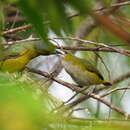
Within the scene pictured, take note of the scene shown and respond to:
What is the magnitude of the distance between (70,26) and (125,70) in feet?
9.89

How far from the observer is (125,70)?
140 inches

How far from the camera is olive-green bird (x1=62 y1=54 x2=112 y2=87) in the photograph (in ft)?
11.9

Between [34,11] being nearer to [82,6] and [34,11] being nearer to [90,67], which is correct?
[82,6]

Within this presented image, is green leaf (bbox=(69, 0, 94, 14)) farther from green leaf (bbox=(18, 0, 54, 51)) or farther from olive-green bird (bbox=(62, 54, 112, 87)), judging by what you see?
olive-green bird (bbox=(62, 54, 112, 87))

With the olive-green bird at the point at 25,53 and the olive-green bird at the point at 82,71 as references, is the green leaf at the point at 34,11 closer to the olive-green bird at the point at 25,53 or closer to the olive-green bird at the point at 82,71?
the olive-green bird at the point at 25,53

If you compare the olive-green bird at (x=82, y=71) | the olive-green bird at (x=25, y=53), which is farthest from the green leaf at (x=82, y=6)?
the olive-green bird at (x=82, y=71)

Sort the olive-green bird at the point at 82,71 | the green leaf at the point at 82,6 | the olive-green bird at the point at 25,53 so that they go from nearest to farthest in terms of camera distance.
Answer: the green leaf at the point at 82,6 < the olive-green bird at the point at 25,53 < the olive-green bird at the point at 82,71

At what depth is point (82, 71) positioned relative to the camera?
386 centimetres

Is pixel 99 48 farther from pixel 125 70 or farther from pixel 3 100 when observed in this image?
pixel 3 100

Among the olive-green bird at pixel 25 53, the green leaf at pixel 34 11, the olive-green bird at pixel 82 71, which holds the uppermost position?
the green leaf at pixel 34 11

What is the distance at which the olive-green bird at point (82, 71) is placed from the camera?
3.63 m

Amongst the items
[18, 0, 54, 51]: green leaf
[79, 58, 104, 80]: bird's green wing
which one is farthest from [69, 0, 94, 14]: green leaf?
[79, 58, 104, 80]: bird's green wing

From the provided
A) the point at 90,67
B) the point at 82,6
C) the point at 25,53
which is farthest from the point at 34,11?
the point at 90,67

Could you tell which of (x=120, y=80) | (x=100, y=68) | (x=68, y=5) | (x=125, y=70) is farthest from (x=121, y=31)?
(x=100, y=68)
